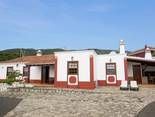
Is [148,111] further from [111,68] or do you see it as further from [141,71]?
[141,71]

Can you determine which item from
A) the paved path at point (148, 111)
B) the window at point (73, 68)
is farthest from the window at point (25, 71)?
the paved path at point (148, 111)

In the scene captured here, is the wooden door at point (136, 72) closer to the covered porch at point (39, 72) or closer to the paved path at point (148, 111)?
the covered porch at point (39, 72)

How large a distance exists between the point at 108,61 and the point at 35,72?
387 inches

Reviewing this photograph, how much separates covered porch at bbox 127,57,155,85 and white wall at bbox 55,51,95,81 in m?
6.78

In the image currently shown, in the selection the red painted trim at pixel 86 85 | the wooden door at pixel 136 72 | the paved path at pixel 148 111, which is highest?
the wooden door at pixel 136 72

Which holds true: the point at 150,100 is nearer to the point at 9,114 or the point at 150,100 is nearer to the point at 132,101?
the point at 132,101

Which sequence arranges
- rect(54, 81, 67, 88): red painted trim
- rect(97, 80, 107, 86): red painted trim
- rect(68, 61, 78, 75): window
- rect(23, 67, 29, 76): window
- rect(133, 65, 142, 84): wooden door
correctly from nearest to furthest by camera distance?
1. rect(68, 61, 78, 75): window
2. rect(54, 81, 67, 88): red painted trim
3. rect(97, 80, 107, 86): red painted trim
4. rect(133, 65, 142, 84): wooden door
5. rect(23, 67, 29, 76): window

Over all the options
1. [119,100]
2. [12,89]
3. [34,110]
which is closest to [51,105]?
[34,110]

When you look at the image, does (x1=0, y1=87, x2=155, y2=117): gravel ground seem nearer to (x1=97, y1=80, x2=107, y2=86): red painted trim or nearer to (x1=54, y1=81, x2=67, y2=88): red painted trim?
(x1=54, y1=81, x2=67, y2=88): red painted trim

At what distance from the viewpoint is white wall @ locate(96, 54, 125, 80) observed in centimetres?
2309

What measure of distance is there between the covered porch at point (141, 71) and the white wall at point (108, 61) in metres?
2.85

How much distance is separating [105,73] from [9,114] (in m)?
14.0

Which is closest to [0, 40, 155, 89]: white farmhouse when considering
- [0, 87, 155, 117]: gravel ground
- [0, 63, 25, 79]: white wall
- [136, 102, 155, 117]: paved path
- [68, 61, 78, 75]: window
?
[68, 61, 78, 75]: window

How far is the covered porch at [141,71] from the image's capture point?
2596cm
